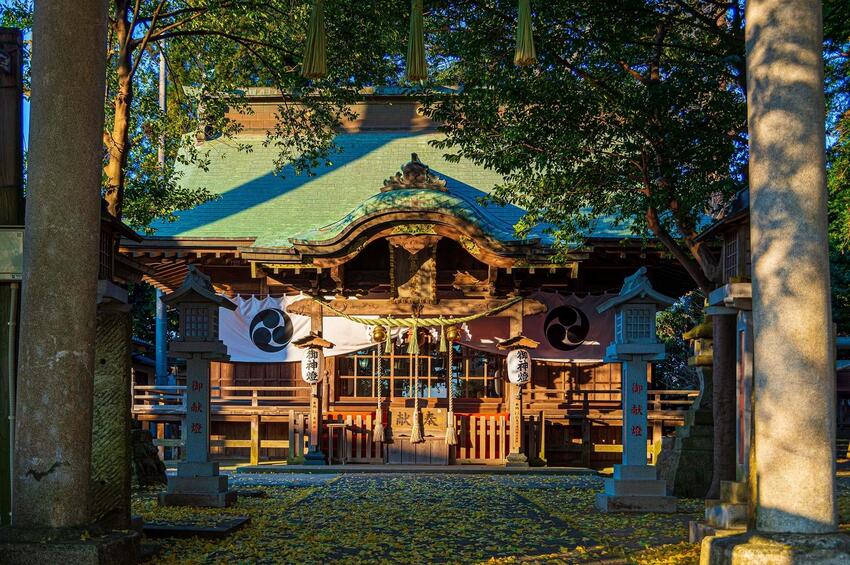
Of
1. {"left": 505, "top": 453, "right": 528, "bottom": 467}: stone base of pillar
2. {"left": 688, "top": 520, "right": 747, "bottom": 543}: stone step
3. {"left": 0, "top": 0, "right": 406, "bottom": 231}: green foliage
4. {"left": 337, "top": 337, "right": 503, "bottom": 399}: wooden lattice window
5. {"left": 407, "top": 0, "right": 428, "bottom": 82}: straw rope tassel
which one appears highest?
{"left": 0, "top": 0, "right": 406, "bottom": 231}: green foliage

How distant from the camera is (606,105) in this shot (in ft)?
43.6

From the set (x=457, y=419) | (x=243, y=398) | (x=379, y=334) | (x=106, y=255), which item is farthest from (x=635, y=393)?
(x=243, y=398)

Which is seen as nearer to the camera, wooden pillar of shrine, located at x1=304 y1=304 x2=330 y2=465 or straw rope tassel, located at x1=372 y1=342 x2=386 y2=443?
straw rope tassel, located at x1=372 y1=342 x2=386 y2=443

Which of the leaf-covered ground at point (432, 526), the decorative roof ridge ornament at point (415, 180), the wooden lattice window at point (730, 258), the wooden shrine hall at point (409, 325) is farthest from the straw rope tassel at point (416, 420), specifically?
the wooden lattice window at point (730, 258)

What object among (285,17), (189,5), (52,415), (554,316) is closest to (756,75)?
(52,415)

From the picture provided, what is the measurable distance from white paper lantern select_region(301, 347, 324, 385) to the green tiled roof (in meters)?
2.25

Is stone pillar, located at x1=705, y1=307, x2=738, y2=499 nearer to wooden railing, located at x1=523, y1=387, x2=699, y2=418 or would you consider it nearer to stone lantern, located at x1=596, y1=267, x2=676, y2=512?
stone lantern, located at x1=596, y1=267, x2=676, y2=512

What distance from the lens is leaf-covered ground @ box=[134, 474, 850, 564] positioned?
8.16 m

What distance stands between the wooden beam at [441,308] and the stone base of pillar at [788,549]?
44.0ft

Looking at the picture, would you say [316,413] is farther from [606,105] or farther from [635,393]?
[606,105]

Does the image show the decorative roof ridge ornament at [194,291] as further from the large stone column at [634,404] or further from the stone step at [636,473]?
the stone step at [636,473]

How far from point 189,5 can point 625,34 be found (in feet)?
23.3

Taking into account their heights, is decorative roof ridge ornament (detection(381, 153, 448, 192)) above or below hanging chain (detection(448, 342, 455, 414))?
above

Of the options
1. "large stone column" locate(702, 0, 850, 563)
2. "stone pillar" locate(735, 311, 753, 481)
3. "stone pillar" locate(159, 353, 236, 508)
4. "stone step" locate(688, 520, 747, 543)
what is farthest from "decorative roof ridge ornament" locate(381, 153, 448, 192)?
"large stone column" locate(702, 0, 850, 563)
